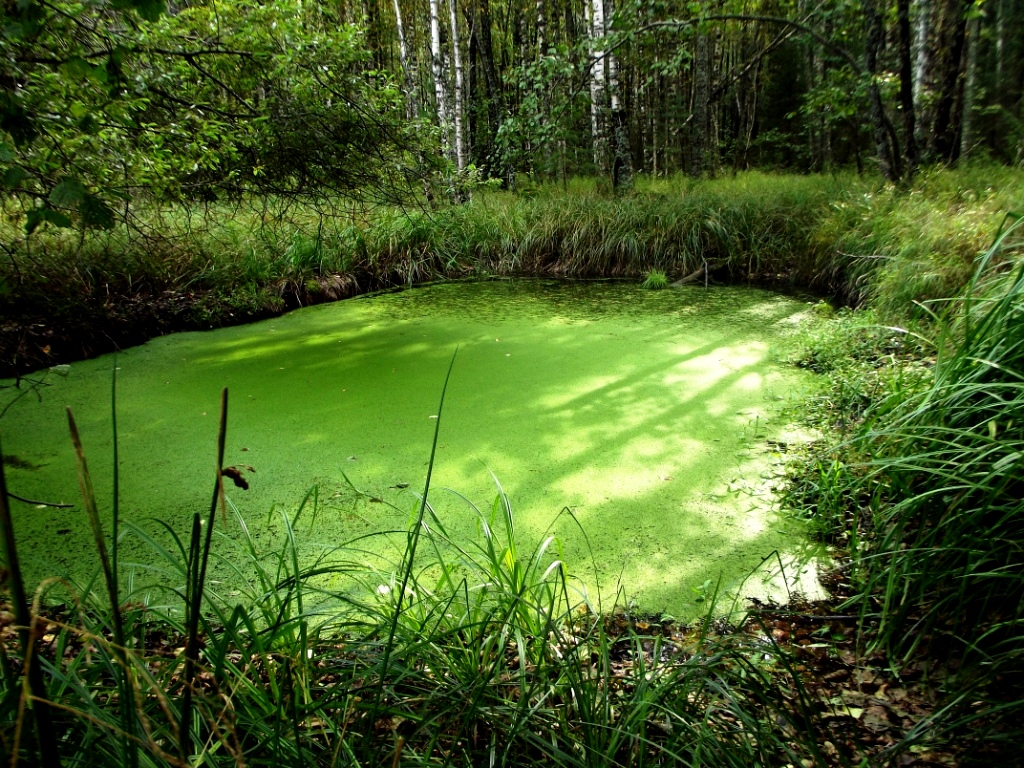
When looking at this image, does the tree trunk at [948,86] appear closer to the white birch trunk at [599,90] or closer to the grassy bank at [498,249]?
the grassy bank at [498,249]

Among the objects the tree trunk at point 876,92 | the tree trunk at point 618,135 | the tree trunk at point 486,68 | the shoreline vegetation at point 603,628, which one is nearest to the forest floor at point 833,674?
the shoreline vegetation at point 603,628

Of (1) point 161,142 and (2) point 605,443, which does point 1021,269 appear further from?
(1) point 161,142

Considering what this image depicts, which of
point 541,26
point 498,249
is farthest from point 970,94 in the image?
point 541,26

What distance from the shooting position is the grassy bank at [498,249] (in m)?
2.84

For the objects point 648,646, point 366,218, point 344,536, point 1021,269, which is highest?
point 366,218

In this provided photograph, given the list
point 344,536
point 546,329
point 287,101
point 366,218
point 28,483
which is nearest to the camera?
point 344,536

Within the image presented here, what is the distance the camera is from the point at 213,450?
2109 millimetres

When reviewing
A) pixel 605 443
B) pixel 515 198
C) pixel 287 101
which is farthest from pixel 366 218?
pixel 605 443

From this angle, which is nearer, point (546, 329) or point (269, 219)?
point (546, 329)

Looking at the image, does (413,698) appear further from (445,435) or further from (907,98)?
(907,98)

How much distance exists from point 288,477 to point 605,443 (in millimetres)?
1035

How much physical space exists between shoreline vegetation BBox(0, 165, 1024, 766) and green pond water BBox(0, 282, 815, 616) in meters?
0.10

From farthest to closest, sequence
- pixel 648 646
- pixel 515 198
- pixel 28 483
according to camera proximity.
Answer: pixel 515 198 < pixel 28 483 < pixel 648 646

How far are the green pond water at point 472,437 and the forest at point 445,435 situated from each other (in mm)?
26
